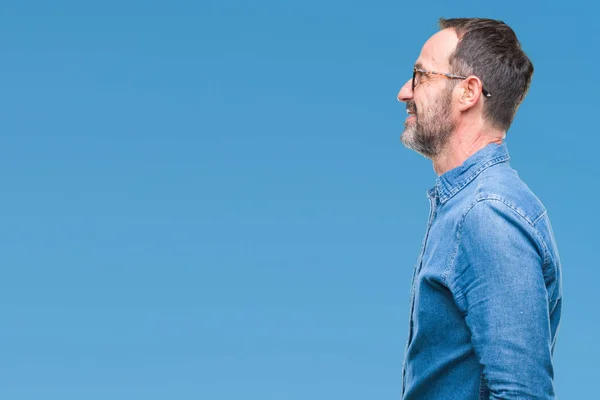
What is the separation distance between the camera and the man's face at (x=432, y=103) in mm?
3100

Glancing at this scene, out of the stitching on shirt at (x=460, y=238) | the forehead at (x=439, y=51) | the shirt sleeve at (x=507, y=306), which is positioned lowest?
the shirt sleeve at (x=507, y=306)

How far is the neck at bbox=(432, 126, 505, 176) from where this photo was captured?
3053 mm

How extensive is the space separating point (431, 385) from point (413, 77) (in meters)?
1.26

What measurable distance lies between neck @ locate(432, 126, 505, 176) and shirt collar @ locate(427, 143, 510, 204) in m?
0.03

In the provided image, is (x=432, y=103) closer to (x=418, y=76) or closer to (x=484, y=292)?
(x=418, y=76)

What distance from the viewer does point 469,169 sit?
9.83 feet

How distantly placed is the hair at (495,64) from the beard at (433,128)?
0.13m

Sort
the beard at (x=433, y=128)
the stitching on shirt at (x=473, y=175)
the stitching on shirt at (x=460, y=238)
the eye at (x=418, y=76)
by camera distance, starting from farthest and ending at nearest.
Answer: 1. the eye at (x=418, y=76)
2. the beard at (x=433, y=128)
3. the stitching on shirt at (x=473, y=175)
4. the stitching on shirt at (x=460, y=238)

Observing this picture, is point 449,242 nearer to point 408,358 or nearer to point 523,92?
point 408,358

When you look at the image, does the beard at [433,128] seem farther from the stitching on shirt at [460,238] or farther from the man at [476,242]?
the stitching on shirt at [460,238]

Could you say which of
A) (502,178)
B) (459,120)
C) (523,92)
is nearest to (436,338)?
(502,178)

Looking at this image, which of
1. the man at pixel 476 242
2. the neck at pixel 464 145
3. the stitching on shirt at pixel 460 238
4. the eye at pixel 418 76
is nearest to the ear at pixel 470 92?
the man at pixel 476 242

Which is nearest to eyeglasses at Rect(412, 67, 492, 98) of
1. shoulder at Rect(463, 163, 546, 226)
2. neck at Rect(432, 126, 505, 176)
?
neck at Rect(432, 126, 505, 176)

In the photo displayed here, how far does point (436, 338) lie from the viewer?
2775mm
